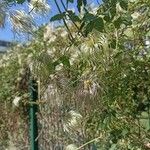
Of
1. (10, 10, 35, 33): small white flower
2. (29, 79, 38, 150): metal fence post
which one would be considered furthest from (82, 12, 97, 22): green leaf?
(29, 79, 38, 150): metal fence post

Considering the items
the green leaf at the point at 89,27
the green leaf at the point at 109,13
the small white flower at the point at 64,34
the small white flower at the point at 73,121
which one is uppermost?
the small white flower at the point at 64,34

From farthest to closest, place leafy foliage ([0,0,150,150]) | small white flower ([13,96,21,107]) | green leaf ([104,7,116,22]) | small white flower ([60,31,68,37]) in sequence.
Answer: small white flower ([13,96,21,107]) < small white flower ([60,31,68,37]) < leafy foliage ([0,0,150,150]) < green leaf ([104,7,116,22])

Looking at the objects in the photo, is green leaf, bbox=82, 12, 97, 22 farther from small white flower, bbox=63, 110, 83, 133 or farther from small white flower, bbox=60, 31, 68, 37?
small white flower, bbox=60, 31, 68, 37

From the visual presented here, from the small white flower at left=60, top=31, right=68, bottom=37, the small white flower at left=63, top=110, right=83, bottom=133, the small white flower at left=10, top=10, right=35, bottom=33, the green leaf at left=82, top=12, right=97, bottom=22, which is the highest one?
the small white flower at left=60, top=31, right=68, bottom=37

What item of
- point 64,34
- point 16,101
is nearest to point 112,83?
point 64,34

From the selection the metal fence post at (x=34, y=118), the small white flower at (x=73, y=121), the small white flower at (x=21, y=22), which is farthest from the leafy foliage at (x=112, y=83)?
the metal fence post at (x=34, y=118)

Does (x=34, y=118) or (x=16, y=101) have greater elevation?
(x=16, y=101)

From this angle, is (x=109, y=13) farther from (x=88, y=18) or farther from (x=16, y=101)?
(x=16, y=101)

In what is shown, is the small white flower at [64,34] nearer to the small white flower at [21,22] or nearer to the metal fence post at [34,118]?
the metal fence post at [34,118]

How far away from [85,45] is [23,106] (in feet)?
7.85

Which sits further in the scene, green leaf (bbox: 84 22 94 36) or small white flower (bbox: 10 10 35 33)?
small white flower (bbox: 10 10 35 33)

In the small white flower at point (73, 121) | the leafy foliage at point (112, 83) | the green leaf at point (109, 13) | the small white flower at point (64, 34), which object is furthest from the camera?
the small white flower at point (64, 34)

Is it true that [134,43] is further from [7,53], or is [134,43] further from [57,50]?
[7,53]

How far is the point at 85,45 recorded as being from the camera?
10.1 ft
